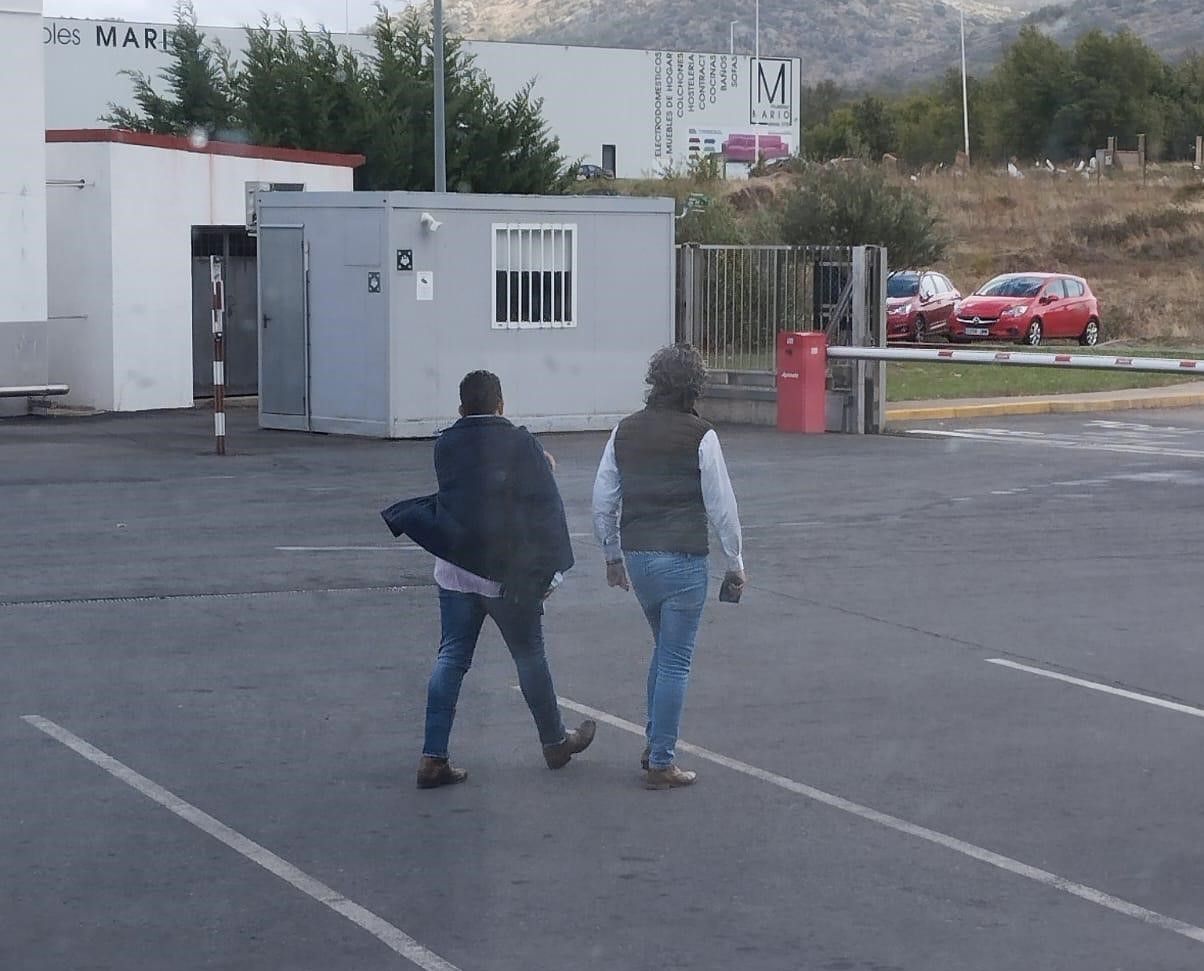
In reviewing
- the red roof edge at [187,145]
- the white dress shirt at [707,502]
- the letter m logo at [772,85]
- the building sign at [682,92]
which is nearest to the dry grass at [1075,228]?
the building sign at [682,92]

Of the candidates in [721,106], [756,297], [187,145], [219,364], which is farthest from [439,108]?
[721,106]

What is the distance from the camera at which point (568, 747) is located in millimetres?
7980

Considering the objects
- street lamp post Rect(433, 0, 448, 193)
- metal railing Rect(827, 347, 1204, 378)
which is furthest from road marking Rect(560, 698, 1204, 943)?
street lamp post Rect(433, 0, 448, 193)

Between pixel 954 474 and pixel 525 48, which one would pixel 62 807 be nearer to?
pixel 954 474

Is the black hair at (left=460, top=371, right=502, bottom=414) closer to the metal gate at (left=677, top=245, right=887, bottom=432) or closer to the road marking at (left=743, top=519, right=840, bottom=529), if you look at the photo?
the road marking at (left=743, top=519, right=840, bottom=529)

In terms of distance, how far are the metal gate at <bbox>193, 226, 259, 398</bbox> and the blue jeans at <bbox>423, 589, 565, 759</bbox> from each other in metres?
18.5

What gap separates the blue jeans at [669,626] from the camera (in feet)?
25.2

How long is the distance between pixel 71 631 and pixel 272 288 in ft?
40.2

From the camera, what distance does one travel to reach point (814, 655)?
10367 mm

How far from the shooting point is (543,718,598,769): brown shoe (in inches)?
314

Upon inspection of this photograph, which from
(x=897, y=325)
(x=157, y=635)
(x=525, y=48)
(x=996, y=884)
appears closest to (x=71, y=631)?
(x=157, y=635)

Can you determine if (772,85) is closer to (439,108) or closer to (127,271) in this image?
(439,108)

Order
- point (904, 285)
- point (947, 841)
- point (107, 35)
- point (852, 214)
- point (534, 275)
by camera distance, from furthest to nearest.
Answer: point (107, 35)
point (904, 285)
point (852, 214)
point (534, 275)
point (947, 841)

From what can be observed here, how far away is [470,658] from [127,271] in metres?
17.7
